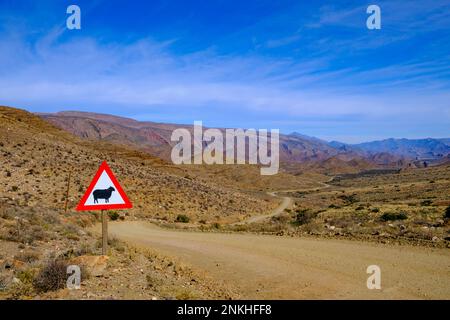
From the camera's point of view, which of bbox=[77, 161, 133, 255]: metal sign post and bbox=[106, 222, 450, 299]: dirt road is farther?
bbox=[77, 161, 133, 255]: metal sign post

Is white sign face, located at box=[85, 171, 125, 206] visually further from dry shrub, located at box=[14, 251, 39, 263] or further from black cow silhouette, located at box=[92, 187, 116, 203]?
dry shrub, located at box=[14, 251, 39, 263]

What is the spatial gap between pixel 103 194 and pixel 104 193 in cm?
3

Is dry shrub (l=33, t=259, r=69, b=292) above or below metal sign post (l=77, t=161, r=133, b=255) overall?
below

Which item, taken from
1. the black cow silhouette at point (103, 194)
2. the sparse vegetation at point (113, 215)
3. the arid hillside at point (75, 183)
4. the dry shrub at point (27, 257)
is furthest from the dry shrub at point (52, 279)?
the sparse vegetation at point (113, 215)

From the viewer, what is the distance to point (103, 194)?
9852 mm

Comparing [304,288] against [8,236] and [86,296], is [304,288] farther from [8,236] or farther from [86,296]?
[8,236]

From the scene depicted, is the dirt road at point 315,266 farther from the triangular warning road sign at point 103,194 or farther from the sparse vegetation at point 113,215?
the sparse vegetation at point 113,215

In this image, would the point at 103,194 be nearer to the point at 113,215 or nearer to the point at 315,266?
the point at 315,266

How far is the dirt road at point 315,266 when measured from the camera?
8.98 meters

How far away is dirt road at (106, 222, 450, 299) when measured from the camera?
8977 mm

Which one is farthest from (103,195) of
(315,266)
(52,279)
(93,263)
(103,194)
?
(315,266)

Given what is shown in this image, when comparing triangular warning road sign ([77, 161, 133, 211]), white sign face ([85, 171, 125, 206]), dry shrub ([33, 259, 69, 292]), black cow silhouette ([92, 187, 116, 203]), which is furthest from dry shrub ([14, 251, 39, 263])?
dry shrub ([33, 259, 69, 292])

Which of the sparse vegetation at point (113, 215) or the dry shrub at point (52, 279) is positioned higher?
the dry shrub at point (52, 279)

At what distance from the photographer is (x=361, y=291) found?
8891 millimetres
